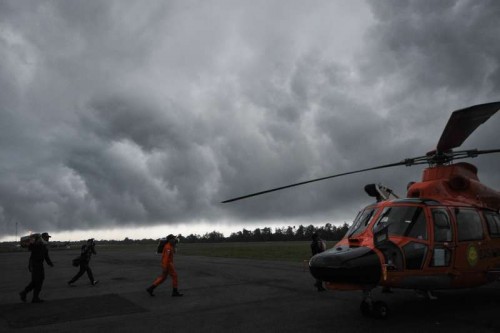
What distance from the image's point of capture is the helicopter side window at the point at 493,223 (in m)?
10.0

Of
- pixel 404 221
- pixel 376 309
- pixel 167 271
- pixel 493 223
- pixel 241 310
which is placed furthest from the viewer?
pixel 167 271

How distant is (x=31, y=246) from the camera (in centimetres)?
1203

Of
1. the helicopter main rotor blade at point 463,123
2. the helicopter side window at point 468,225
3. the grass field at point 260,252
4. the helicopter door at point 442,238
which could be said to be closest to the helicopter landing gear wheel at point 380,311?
the helicopter door at point 442,238

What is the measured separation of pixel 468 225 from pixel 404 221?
2139 millimetres

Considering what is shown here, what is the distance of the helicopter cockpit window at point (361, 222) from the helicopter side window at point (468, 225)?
2127mm

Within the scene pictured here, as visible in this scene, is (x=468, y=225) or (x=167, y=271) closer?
(x=468, y=225)

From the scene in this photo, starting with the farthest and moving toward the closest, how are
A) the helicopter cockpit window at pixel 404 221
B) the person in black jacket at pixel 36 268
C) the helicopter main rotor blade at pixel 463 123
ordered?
1. the person in black jacket at pixel 36 268
2. the helicopter cockpit window at pixel 404 221
3. the helicopter main rotor blade at pixel 463 123

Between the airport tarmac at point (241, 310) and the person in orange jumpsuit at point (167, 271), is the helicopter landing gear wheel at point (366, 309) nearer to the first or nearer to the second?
the airport tarmac at point (241, 310)

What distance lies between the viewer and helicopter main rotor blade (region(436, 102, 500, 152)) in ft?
25.2

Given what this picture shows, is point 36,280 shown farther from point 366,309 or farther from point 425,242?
point 425,242

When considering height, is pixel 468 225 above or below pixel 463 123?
below

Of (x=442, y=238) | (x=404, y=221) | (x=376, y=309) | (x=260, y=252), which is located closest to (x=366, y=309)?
(x=376, y=309)

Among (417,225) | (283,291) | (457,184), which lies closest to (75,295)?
(283,291)

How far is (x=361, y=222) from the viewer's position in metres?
9.16
